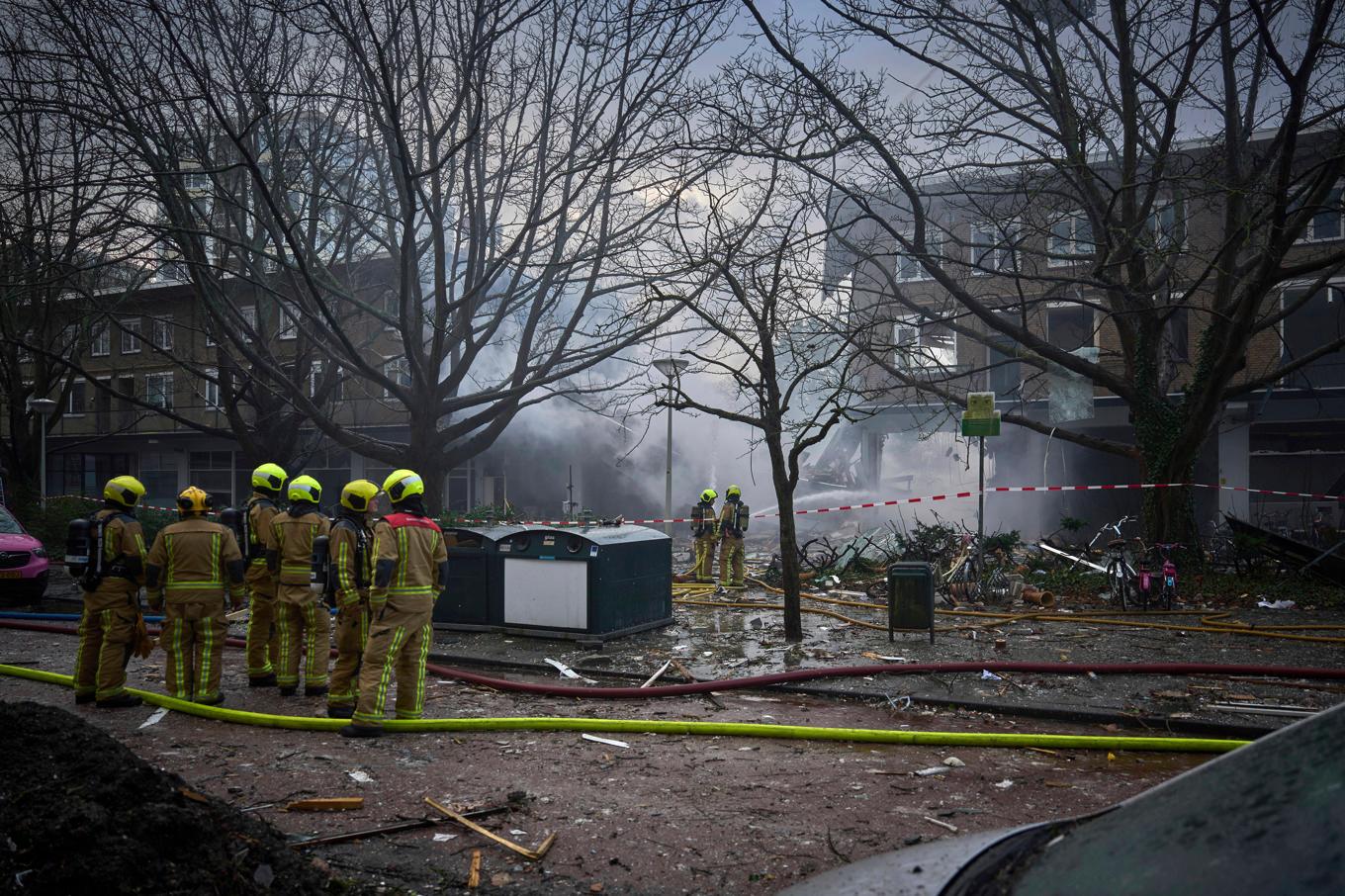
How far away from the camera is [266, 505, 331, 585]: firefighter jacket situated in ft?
25.8

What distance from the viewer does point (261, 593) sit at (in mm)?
8164

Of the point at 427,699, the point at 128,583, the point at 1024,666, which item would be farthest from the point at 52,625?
the point at 1024,666

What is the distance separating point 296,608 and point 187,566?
0.91m

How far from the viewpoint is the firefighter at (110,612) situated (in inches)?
283

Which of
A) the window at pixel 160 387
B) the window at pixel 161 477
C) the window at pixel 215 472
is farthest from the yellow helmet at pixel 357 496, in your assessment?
the window at pixel 161 477

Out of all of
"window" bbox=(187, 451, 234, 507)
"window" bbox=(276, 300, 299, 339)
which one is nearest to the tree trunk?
"window" bbox=(276, 300, 299, 339)

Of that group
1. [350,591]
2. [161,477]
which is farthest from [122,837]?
[161,477]

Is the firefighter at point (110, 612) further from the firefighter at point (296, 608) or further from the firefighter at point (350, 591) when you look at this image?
the firefighter at point (350, 591)

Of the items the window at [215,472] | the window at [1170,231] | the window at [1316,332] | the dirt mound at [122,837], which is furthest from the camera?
the window at [215,472]

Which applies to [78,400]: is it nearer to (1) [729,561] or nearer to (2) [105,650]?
(1) [729,561]

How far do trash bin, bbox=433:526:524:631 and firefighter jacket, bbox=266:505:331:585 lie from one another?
2.68m

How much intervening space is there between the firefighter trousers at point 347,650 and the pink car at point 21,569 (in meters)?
9.44

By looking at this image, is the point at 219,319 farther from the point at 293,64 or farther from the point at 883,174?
the point at 883,174

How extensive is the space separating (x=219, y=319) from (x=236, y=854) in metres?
12.6
